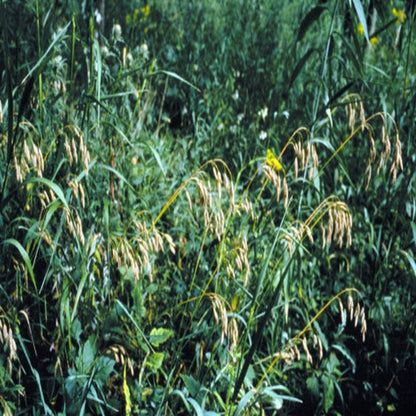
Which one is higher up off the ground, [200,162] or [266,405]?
[200,162]

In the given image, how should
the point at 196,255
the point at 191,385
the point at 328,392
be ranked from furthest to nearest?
the point at 196,255 → the point at 328,392 → the point at 191,385

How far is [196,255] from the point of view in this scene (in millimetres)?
1922

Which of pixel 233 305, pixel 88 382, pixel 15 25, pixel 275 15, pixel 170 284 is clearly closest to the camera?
pixel 88 382

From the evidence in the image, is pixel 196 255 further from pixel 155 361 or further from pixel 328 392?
pixel 328 392

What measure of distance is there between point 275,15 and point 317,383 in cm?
303

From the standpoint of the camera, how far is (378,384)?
1.86 meters

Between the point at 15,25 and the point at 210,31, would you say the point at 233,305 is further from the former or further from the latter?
the point at 210,31

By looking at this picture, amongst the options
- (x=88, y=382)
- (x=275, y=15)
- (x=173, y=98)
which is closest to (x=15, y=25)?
(x=173, y=98)

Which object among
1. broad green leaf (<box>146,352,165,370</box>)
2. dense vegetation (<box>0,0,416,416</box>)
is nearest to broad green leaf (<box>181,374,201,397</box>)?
dense vegetation (<box>0,0,416,416</box>)

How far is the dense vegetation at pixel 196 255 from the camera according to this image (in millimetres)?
1387

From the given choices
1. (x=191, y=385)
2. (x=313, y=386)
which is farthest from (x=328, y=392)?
(x=191, y=385)

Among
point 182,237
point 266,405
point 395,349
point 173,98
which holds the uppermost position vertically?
point 173,98

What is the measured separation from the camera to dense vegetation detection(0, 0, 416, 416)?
1.39 m

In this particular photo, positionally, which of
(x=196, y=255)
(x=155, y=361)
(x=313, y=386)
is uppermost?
(x=196, y=255)
